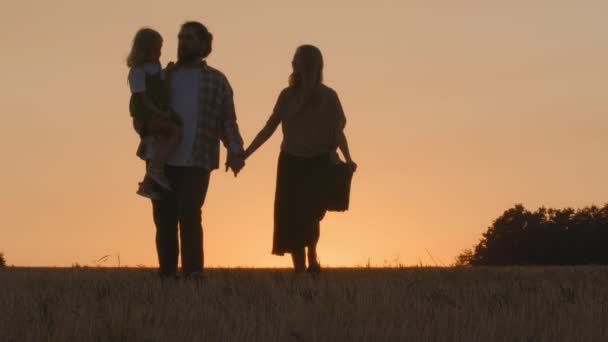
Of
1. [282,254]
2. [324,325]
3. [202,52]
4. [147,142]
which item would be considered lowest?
[324,325]

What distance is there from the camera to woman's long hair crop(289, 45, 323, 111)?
39.7 feet

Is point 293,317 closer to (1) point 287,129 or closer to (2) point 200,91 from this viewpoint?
(2) point 200,91

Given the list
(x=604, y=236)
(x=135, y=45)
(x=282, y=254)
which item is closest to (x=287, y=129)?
(x=282, y=254)

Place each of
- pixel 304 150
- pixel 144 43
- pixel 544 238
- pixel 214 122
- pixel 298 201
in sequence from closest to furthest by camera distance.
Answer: pixel 144 43 → pixel 214 122 → pixel 304 150 → pixel 298 201 → pixel 544 238

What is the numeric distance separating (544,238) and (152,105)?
1527 inches

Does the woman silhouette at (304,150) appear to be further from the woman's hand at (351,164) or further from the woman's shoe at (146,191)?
the woman's shoe at (146,191)

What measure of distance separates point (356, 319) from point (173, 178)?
15.1ft

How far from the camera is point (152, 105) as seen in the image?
10758 mm

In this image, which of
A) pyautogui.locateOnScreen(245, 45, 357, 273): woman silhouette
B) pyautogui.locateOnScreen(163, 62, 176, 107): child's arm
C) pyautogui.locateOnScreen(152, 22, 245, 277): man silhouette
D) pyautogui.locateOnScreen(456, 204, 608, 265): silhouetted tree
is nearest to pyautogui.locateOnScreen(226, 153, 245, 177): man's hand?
pyautogui.locateOnScreen(152, 22, 245, 277): man silhouette

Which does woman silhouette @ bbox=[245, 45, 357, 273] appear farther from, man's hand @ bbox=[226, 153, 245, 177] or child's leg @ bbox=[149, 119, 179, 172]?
child's leg @ bbox=[149, 119, 179, 172]

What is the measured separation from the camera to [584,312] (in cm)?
711

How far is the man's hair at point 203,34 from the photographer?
438 inches

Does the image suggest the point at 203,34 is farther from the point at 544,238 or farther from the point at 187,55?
the point at 544,238

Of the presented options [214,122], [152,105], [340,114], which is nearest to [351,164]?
[340,114]
